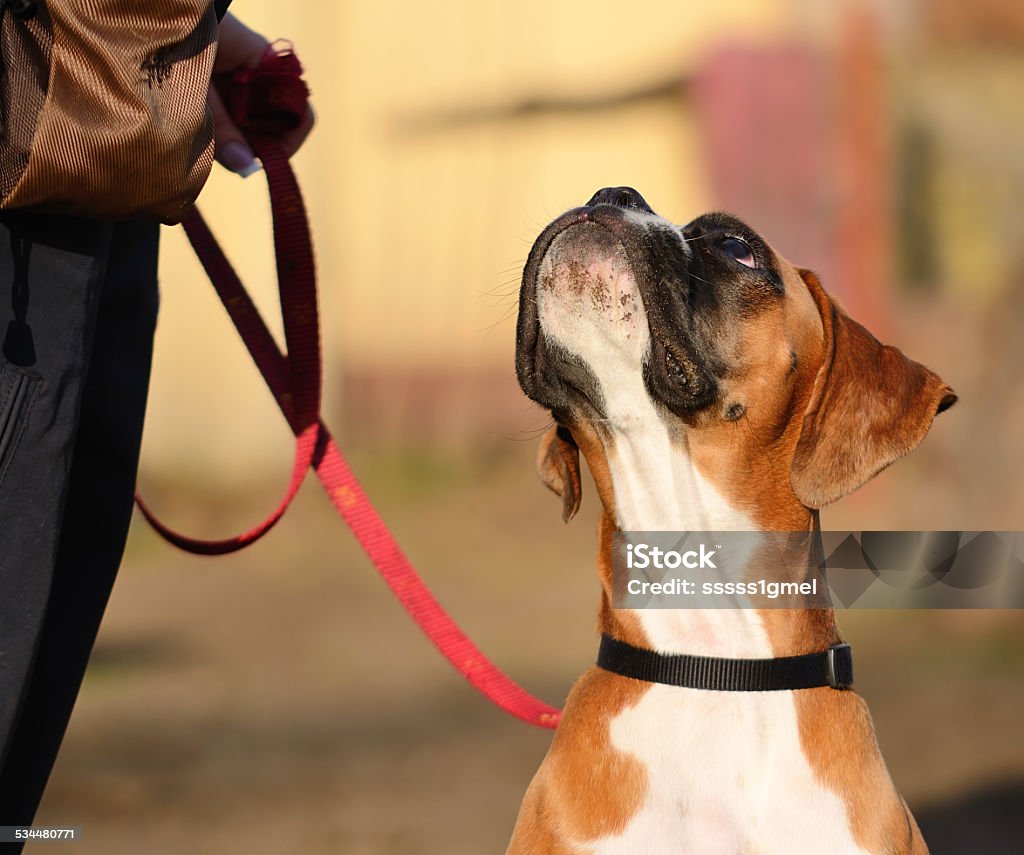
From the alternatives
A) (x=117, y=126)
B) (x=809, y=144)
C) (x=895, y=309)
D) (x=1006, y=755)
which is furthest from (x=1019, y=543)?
(x=809, y=144)

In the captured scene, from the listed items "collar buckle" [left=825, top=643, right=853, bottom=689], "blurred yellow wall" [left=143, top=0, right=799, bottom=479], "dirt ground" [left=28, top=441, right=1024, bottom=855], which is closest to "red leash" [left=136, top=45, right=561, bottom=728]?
"collar buckle" [left=825, top=643, right=853, bottom=689]

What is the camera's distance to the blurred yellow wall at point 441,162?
1202 centimetres

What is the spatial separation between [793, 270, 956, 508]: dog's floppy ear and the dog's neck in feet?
0.44

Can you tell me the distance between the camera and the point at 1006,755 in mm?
6191

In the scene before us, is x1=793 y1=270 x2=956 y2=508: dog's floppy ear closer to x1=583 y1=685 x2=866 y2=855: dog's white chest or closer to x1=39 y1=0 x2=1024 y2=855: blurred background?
x1=583 y1=685 x2=866 y2=855: dog's white chest

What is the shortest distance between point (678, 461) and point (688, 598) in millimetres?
299

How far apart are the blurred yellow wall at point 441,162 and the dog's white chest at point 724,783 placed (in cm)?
941

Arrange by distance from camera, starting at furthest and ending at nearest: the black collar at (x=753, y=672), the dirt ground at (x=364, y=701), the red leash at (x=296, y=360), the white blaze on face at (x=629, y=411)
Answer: the dirt ground at (x=364, y=701) → the red leash at (x=296, y=360) → the white blaze on face at (x=629, y=411) → the black collar at (x=753, y=672)

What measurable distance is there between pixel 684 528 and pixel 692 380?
33 centimetres

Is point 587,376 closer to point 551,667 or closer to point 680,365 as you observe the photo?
point 680,365

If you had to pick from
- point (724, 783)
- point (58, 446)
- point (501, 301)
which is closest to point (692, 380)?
point (724, 783)

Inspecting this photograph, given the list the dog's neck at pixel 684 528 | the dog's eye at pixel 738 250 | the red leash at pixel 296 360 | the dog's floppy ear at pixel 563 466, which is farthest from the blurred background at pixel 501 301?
the dog's eye at pixel 738 250

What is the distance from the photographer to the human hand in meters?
3.29

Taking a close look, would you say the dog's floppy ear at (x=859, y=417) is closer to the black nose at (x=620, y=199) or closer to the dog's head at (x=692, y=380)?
the dog's head at (x=692, y=380)
